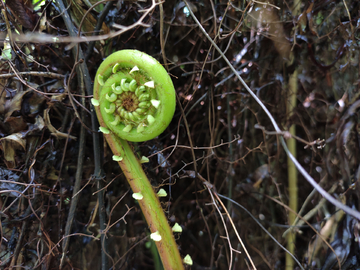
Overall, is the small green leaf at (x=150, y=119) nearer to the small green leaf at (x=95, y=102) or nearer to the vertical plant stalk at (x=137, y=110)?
the vertical plant stalk at (x=137, y=110)

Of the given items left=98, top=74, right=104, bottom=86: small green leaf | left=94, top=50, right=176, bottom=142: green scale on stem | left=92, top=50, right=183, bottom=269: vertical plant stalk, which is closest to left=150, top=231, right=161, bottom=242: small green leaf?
left=92, top=50, right=183, bottom=269: vertical plant stalk

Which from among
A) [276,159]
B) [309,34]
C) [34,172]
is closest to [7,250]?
[34,172]

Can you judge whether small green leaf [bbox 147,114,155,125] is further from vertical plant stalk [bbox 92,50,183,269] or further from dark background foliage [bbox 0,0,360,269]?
dark background foliage [bbox 0,0,360,269]

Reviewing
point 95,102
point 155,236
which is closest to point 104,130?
point 95,102

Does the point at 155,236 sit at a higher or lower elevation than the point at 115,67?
lower

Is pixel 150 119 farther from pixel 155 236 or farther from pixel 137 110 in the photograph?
pixel 155 236

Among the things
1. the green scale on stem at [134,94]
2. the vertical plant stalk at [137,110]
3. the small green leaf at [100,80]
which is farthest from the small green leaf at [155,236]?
the small green leaf at [100,80]

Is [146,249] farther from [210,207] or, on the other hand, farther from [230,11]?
[230,11]
